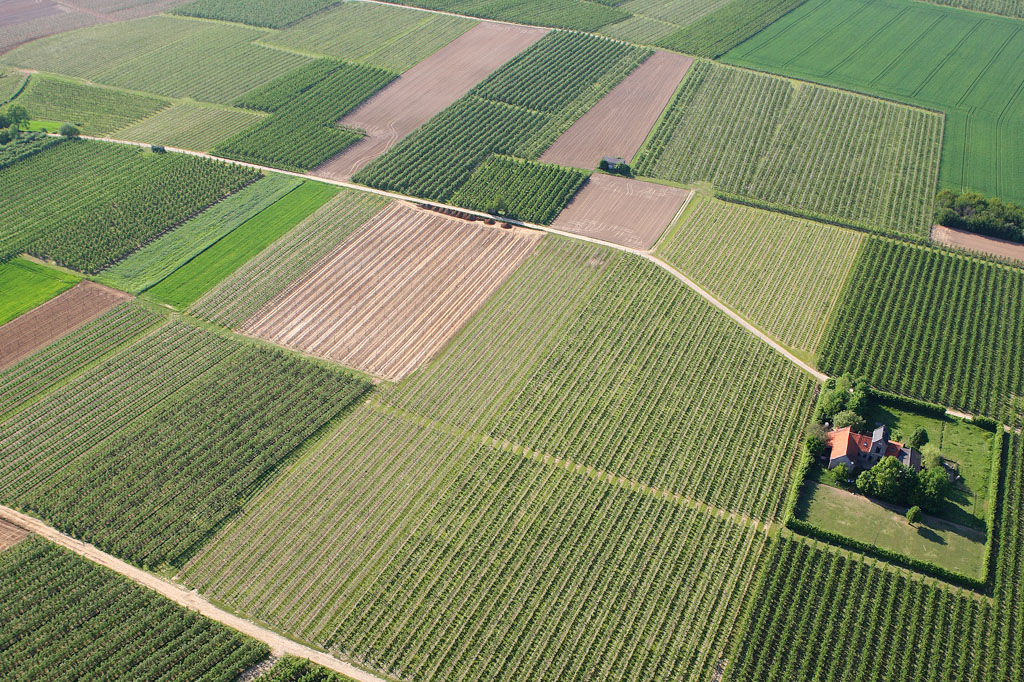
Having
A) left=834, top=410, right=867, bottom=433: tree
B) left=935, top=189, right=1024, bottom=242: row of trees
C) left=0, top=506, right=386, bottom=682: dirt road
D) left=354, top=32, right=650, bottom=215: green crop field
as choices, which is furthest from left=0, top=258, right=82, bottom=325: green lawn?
left=935, top=189, right=1024, bottom=242: row of trees

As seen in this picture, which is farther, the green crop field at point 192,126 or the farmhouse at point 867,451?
the green crop field at point 192,126

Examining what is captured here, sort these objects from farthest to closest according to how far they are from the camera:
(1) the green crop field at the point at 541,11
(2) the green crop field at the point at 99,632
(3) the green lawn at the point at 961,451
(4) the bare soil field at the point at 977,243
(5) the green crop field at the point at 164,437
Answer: (1) the green crop field at the point at 541,11 < (4) the bare soil field at the point at 977,243 < (3) the green lawn at the point at 961,451 < (5) the green crop field at the point at 164,437 < (2) the green crop field at the point at 99,632

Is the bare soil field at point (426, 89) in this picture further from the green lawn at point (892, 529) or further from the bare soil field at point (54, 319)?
the green lawn at point (892, 529)

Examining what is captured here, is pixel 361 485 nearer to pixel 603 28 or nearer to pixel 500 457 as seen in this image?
pixel 500 457

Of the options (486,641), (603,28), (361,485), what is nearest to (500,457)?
(361,485)

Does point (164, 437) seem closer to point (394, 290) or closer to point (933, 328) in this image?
point (394, 290)

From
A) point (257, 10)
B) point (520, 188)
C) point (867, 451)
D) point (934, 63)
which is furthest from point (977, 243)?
point (257, 10)

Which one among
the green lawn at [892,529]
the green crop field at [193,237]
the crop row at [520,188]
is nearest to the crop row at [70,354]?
the green crop field at [193,237]
